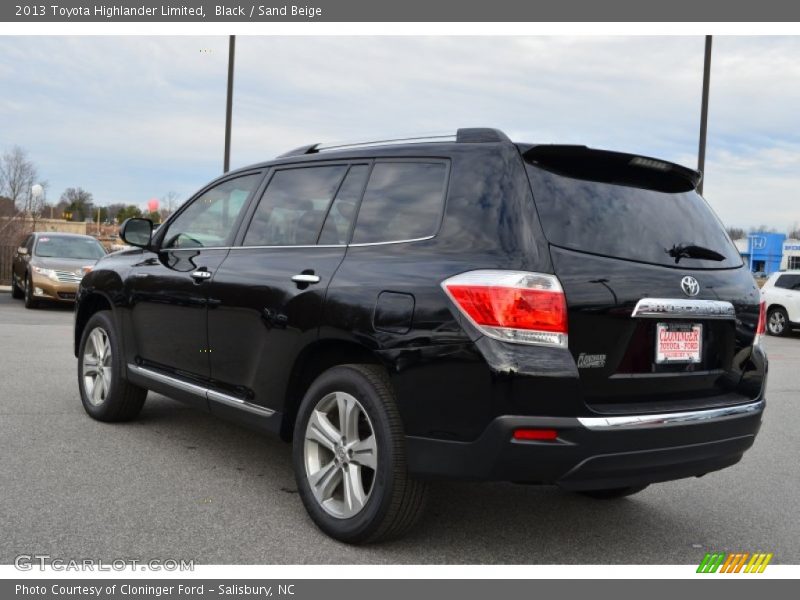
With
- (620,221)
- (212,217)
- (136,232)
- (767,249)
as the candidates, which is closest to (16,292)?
(136,232)

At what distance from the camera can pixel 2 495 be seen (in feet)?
13.7

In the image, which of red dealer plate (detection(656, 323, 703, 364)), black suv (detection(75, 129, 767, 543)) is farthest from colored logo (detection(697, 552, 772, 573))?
red dealer plate (detection(656, 323, 703, 364))

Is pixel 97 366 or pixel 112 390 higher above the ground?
pixel 97 366

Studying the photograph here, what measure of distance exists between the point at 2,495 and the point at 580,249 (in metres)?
3.13

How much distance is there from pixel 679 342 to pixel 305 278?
176 centimetres

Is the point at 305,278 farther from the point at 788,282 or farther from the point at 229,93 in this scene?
the point at 788,282

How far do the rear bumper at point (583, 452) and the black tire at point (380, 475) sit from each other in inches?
4.0

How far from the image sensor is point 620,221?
11.7ft

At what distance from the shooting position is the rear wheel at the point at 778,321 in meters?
18.9

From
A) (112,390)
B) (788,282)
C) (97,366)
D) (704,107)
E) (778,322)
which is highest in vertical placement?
(704,107)

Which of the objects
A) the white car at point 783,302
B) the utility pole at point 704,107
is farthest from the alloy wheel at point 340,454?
the white car at point 783,302

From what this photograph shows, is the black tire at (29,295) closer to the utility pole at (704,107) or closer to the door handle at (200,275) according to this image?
the door handle at (200,275)

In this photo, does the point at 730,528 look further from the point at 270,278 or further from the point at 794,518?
the point at 270,278

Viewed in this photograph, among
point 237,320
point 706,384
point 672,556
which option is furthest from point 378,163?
point 672,556
